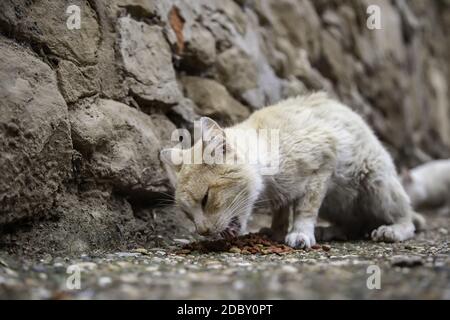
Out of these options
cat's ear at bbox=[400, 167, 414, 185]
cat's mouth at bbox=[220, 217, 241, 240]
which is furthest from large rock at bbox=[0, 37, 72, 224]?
cat's ear at bbox=[400, 167, 414, 185]

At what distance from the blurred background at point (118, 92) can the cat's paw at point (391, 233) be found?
165 cm

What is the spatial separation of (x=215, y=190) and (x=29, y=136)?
4.00 feet

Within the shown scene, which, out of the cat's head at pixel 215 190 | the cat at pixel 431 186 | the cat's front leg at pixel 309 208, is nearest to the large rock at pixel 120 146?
the cat's head at pixel 215 190

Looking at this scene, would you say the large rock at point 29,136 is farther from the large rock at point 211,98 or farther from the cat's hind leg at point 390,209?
the cat's hind leg at point 390,209

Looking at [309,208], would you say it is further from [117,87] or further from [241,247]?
[117,87]

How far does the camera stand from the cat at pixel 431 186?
7.77m

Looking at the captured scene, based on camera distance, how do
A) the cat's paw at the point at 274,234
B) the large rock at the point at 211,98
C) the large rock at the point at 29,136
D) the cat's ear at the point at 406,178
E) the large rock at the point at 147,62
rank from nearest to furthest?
the large rock at the point at 29,136
the large rock at the point at 147,62
the cat's paw at the point at 274,234
the large rock at the point at 211,98
the cat's ear at the point at 406,178

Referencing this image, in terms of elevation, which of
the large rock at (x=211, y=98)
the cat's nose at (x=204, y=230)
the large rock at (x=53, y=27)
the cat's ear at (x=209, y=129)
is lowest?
the cat's nose at (x=204, y=230)

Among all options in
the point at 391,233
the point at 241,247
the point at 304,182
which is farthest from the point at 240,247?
the point at 391,233

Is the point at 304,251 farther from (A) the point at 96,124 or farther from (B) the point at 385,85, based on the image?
(B) the point at 385,85

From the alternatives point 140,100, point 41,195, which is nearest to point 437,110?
point 140,100

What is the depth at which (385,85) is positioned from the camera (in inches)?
301

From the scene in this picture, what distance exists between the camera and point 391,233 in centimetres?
401
